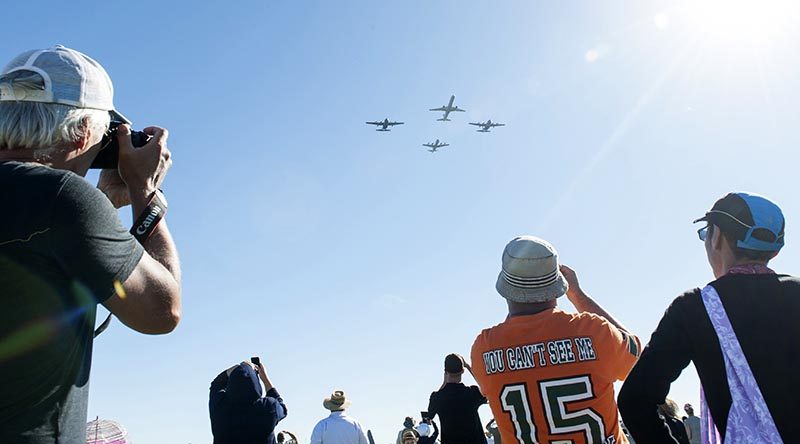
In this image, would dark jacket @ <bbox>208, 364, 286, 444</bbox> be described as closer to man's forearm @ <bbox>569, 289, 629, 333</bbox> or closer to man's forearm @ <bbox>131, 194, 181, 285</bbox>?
man's forearm @ <bbox>569, 289, 629, 333</bbox>

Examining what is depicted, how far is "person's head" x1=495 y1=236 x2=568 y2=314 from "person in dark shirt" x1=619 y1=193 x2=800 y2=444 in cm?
93

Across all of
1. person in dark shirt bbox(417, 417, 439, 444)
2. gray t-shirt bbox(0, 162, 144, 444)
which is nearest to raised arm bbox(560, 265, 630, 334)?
gray t-shirt bbox(0, 162, 144, 444)

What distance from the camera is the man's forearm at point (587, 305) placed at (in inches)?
136

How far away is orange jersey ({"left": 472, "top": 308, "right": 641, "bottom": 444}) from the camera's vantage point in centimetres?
311

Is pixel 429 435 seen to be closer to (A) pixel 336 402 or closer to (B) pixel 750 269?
(A) pixel 336 402

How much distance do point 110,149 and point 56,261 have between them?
19.4 inches

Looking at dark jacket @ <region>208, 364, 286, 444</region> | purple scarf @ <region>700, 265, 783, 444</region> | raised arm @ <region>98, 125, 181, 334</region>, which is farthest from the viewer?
dark jacket @ <region>208, 364, 286, 444</region>

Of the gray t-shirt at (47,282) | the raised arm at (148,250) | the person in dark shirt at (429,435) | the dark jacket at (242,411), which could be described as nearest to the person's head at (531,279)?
the raised arm at (148,250)

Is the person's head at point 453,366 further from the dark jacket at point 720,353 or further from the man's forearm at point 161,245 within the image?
the man's forearm at point 161,245

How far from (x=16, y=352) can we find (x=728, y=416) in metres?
2.37

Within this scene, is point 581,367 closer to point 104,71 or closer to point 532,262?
point 532,262

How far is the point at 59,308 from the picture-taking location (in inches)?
59.7

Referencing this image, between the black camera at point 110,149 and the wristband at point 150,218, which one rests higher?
the black camera at point 110,149

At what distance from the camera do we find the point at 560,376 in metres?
3.15
